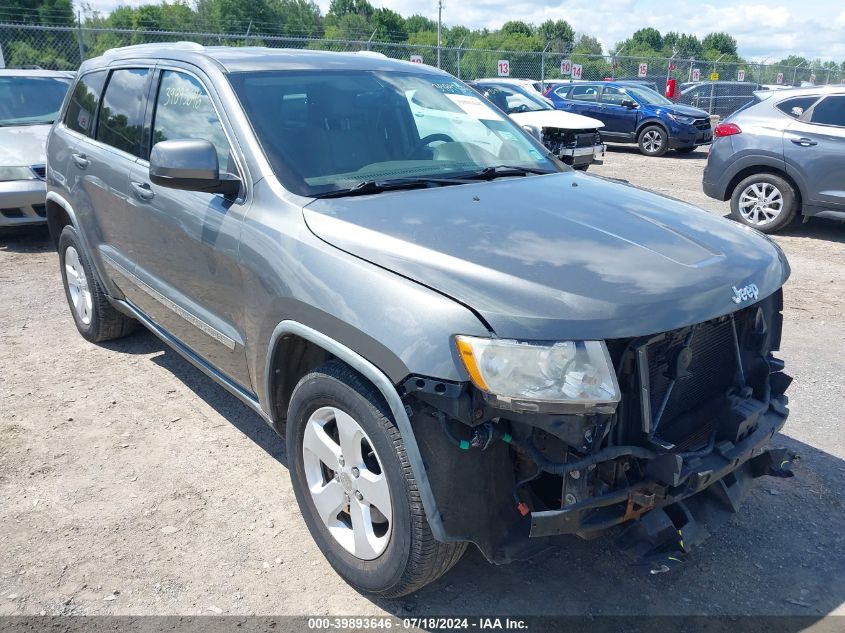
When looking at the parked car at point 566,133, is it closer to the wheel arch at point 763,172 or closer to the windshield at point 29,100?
the wheel arch at point 763,172

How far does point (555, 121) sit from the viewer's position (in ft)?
39.9

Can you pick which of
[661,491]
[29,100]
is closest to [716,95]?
[29,100]

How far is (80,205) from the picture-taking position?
4617mm

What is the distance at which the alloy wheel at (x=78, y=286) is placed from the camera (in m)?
4.97

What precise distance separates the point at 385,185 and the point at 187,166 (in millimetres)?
802

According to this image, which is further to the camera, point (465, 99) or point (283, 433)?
point (465, 99)

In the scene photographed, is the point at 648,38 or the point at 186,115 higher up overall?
the point at 648,38

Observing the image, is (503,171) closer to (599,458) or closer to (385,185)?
(385,185)

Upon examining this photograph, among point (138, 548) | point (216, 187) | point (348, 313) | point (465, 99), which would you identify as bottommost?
point (138, 548)

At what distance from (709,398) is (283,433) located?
175 cm

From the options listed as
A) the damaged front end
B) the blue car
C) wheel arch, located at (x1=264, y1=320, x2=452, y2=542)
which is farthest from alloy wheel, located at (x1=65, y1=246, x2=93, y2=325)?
the blue car

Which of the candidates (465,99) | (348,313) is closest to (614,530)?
(348,313)

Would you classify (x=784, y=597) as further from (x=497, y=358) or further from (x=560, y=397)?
(x=497, y=358)

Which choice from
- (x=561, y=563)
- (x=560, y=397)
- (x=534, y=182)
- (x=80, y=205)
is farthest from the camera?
(x=80, y=205)
